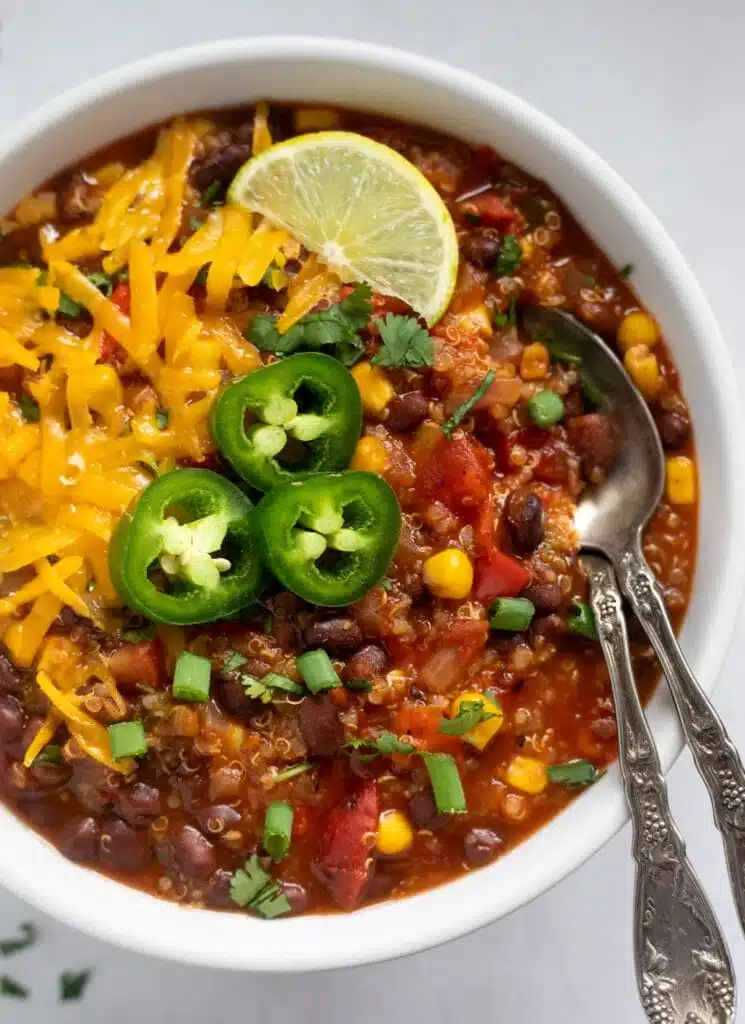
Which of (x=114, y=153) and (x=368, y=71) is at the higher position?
(x=368, y=71)

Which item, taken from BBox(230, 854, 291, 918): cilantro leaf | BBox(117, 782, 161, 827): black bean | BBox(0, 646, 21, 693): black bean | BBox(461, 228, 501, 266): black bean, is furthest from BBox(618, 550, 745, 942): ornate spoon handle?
BBox(0, 646, 21, 693): black bean

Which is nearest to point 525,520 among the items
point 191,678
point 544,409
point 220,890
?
point 544,409

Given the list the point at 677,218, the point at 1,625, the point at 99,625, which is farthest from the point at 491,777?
the point at 677,218

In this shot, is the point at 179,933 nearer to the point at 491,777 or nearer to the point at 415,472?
the point at 491,777

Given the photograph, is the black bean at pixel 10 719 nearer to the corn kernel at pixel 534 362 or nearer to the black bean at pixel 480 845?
the black bean at pixel 480 845

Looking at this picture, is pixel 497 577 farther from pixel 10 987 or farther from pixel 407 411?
pixel 10 987

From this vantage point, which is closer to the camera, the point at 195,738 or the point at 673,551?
the point at 195,738

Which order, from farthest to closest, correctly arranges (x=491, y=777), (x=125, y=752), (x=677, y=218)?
(x=677, y=218) < (x=491, y=777) < (x=125, y=752)
